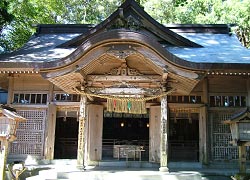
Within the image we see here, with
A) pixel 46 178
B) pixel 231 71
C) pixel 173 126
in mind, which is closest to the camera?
pixel 46 178

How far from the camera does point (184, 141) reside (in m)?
15.5

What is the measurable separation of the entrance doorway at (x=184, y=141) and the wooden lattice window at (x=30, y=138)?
16.8 ft

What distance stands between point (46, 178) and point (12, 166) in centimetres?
105

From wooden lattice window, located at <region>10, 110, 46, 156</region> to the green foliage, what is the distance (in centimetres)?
713

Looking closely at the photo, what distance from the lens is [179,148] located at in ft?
47.2

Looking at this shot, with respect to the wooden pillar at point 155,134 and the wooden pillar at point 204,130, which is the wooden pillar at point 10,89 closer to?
the wooden pillar at point 155,134

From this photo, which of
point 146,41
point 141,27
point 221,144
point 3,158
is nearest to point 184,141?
point 221,144

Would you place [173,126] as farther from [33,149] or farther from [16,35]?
[16,35]

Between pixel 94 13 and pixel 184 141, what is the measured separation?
1824 cm

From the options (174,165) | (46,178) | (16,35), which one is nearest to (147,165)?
(174,165)

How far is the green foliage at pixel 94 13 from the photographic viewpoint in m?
16.6

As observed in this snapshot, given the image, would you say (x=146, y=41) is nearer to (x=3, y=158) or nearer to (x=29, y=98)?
(x=3, y=158)

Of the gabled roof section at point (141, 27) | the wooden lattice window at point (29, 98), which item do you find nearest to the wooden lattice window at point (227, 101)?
the gabled roof section at point (141, 27)

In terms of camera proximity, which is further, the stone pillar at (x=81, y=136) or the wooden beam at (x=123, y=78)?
the wooden beam at (x=123, y=78)
